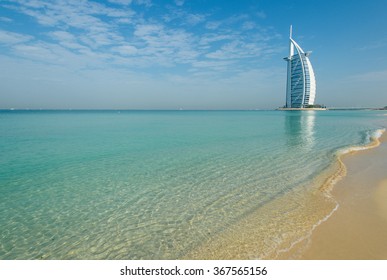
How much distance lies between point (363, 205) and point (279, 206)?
8.37 feet

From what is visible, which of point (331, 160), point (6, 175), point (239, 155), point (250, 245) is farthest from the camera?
point (239, 155)

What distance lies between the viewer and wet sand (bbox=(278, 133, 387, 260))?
4.62 metres

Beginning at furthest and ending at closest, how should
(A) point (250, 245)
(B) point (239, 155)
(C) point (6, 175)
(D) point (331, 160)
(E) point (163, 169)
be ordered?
(B) point (239, 155)
(D) point (331, 160)
(E) point (163, 169)
(C) point (6, 175)
(A) point (250, 245)

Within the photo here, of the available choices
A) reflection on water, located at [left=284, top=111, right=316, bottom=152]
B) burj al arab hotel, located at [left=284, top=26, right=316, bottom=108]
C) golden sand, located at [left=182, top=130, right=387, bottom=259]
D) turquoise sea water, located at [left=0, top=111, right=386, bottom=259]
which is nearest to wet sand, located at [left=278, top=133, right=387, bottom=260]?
golden sand, located at [left=182, top=130, right=387, bottom=259]

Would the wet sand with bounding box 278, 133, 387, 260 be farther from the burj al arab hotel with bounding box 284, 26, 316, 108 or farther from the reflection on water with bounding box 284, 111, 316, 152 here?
the burj al arab hotel with bounding box 284, 26, 316, 108

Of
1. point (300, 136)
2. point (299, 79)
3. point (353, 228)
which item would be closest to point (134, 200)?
point (353, 228)

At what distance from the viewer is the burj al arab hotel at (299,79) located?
504ft

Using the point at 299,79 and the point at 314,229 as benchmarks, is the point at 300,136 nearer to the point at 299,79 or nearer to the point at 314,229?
the point at 314,229

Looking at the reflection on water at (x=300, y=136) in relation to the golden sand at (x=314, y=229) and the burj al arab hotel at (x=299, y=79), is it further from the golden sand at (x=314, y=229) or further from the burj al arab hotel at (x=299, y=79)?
the burj al arab hotel at (x=299, y=79)

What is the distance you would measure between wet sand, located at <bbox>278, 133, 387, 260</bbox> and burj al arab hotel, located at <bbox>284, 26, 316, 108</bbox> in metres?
168
